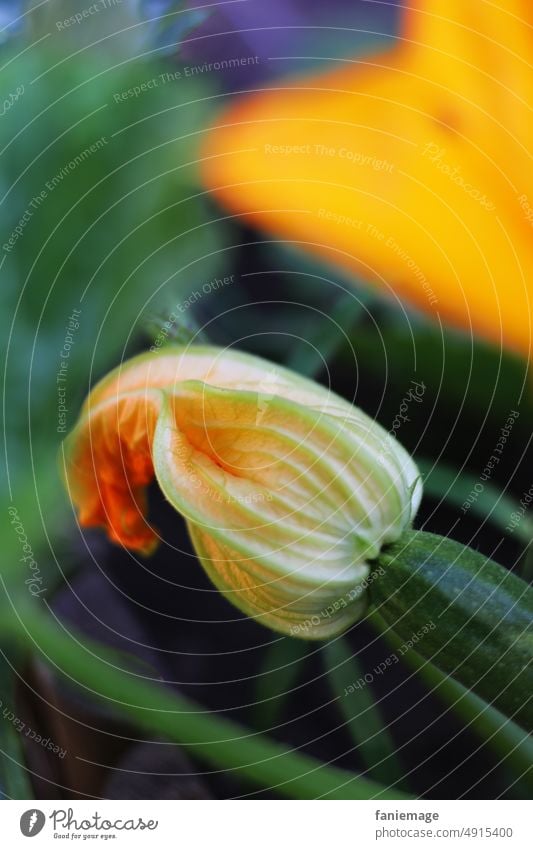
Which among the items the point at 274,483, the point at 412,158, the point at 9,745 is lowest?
the point at 9,745

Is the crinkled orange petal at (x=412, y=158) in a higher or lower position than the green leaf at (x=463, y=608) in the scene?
higher

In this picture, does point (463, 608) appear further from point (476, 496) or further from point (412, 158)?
point (412, 158)

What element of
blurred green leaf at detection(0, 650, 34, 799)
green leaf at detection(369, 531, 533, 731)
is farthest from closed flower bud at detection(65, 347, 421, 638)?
blurred green leaf at detection(0, 650, 34, 799)

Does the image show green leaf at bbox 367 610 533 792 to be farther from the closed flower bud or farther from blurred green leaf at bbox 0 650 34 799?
blurred green leaf at bbox 0 650 34 799

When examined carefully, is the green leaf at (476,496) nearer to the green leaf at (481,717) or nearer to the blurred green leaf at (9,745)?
the green leaf at (481,717)

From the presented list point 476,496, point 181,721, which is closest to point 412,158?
point 476,496

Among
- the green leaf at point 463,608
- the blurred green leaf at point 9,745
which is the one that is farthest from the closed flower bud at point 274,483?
the blurred green leaf at point 9,745
